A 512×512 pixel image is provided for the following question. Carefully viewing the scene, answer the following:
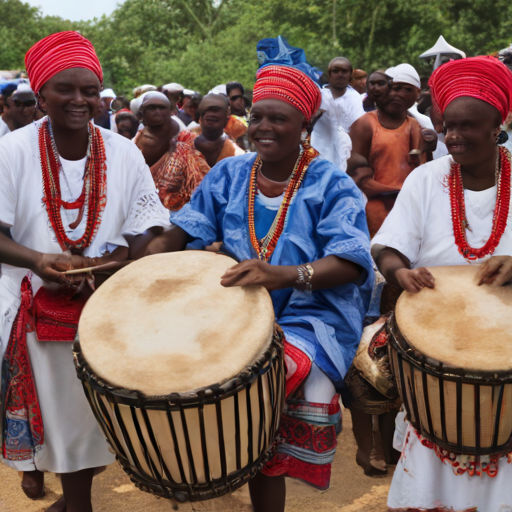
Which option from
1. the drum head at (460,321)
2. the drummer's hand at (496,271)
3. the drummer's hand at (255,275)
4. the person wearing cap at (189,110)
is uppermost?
the drummer's hand at (255,275)

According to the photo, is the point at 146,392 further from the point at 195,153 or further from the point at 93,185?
the point at 195,153

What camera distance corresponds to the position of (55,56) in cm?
287

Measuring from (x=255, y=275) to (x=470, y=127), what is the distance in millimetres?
1068

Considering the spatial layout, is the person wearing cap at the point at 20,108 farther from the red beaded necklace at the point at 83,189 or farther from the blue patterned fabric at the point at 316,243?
the blue patterned fabric at the point at 316,243

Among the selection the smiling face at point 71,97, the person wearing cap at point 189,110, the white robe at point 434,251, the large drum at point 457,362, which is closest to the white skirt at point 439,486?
the white robe at point 434,251

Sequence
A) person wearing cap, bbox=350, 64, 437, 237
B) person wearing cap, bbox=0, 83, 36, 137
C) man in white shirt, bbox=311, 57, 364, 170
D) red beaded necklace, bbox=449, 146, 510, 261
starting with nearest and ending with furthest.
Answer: red beaded necklace, bbox=449, 146, 510, 261 < person wearing cap, bbox=350, 64, 437, 237 < person wearing cap, bbox=0, 83, 36, 137 < man in white shirt, bbox=311, 57, 364, 170

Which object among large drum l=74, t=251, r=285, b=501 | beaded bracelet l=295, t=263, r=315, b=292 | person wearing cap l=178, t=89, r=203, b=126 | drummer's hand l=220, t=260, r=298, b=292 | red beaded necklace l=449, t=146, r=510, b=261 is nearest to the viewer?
large drum l=74, t=251, r=285, b=501

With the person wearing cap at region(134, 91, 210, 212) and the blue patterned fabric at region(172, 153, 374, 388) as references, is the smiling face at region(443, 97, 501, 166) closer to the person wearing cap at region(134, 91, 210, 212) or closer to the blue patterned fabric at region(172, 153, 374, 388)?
the blue patterned fabric at region(172, 153, 374, 388)

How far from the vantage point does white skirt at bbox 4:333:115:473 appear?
9.93 feet

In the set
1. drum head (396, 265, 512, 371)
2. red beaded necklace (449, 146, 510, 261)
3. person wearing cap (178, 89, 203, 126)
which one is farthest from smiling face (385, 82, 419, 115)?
person wearing cap (178, 89, 203, 126)

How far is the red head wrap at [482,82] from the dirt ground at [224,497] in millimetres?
2038

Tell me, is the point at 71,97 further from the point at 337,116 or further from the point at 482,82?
the point at 337,116

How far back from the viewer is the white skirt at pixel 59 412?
303cm

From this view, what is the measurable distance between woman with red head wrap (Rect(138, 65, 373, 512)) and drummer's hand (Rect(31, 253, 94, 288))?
14.2 inches
